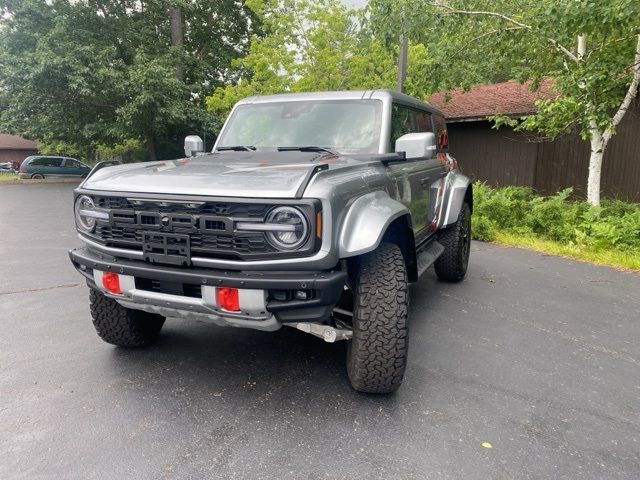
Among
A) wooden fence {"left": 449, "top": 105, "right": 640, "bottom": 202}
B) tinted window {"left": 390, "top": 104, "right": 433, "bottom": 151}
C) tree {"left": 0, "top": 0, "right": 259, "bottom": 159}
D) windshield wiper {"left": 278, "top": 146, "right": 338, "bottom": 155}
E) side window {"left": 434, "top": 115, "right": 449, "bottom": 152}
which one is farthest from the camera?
tree {"left": 0, "top": 0, "right": 259, "bottom": 159}

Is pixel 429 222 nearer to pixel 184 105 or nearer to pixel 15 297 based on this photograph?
pixel 15 297

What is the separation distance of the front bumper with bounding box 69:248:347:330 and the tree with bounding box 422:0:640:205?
5.40 meters

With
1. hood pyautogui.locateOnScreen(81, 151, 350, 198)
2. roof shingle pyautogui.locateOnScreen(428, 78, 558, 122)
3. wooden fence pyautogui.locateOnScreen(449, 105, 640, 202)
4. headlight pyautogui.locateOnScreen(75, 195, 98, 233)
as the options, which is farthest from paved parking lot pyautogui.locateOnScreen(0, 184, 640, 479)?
roof shingle pyautogui.locateOnScreen(428, 78, 558, 122)

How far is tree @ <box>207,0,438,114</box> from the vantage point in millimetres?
11602

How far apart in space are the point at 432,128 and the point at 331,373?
9.96 ft

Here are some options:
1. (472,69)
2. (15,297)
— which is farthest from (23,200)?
(472,69)

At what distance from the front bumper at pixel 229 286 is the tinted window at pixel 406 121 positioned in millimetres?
1632

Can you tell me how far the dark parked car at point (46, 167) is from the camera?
24250 millimetres

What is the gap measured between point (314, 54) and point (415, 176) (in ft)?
28.8

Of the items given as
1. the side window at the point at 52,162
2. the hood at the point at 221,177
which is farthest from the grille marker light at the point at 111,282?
the side window at the point at 52,162

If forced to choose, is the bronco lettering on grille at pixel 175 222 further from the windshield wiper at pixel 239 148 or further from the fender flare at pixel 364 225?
the windshield wiper at pixel 239 148

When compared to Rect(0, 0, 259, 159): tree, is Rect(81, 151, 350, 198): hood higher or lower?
lower

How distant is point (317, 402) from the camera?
2.74 m

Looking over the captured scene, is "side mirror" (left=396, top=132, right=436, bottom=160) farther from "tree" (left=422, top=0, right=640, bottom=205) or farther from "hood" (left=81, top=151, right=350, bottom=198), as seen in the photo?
"tree" (left=422, top=0, right=640, bottom=205)
